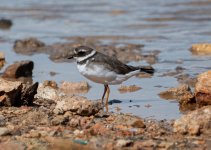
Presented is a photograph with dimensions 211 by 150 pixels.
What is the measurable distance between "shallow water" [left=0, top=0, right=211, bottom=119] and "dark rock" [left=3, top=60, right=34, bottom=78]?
0.20m

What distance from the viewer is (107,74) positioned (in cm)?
855

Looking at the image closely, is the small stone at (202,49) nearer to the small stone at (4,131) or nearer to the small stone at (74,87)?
the small stone at (74,87)

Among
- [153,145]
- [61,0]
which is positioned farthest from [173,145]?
[61,0]

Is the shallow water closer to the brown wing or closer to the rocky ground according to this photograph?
the brown wing

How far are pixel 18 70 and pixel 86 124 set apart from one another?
424cm

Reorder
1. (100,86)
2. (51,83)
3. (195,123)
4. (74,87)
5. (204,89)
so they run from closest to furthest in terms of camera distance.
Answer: (195,123) < (204,89) < (74,87) < (51,83) < (100,86)

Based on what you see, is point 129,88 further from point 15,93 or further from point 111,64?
point 15,93

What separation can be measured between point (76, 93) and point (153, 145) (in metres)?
3.59

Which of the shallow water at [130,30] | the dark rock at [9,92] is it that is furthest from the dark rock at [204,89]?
the dark rock at [9,92]

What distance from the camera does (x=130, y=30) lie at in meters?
15.4

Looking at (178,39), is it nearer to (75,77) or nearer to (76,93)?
(75,77)

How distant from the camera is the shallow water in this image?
9.36m

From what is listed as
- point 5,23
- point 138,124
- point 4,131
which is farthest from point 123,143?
point 5,23

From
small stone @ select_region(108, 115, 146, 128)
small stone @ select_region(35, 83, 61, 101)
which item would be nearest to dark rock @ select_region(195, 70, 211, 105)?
small stone @ select_region(108, 115, 146, 128)
